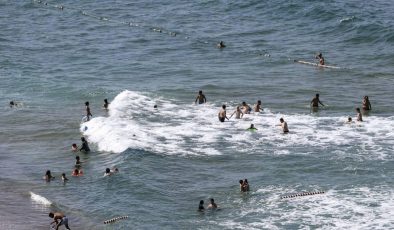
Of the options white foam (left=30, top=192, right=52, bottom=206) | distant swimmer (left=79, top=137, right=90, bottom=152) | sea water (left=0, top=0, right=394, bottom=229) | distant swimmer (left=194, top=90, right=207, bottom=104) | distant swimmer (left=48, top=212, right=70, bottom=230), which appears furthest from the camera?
distant swimmer (left=194, top=90, right=207, bottom=104)

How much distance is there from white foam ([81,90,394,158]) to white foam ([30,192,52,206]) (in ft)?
23.0

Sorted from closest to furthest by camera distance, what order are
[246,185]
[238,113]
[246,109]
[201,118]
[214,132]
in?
[246,185] → [214,132] → [238,113] → [201,118] → [246,109]

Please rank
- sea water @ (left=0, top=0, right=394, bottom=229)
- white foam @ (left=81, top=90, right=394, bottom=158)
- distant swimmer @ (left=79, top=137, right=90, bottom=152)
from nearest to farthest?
sea water @ (left=0, top=0, right=394, bottom=229) → white foam @ (left=81, top=90, right=394, bottom=158) → distant swimmer @ (left=79, top=137, right=90, bottom=152)

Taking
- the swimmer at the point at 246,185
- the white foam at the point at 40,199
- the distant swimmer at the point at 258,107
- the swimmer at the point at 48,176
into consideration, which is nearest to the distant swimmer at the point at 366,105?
the distant swimmer at the point at 258,107

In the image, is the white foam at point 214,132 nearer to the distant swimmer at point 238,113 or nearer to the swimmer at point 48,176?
the distant swimmer at point 238,113

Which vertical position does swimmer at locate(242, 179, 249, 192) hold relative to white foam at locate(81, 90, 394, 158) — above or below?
below

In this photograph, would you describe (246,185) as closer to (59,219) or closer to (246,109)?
A: (59,219)

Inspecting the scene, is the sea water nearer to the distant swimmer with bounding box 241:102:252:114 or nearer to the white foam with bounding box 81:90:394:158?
the white foam with bounding box 81:90:394:158

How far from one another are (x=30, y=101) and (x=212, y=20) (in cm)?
3181

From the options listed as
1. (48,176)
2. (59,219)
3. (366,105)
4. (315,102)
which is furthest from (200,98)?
(59,219)

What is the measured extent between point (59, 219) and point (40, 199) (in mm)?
3807

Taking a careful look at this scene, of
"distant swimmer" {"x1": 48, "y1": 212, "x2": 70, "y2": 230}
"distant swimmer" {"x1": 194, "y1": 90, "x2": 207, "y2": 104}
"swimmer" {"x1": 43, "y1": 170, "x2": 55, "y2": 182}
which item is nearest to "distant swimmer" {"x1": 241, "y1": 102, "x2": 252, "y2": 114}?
"distant swimmer" {"x1": 194, "y1": 90, "x2": 207, "y2": 104}

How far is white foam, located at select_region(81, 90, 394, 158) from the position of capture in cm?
4275

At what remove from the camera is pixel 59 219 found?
32969mm
